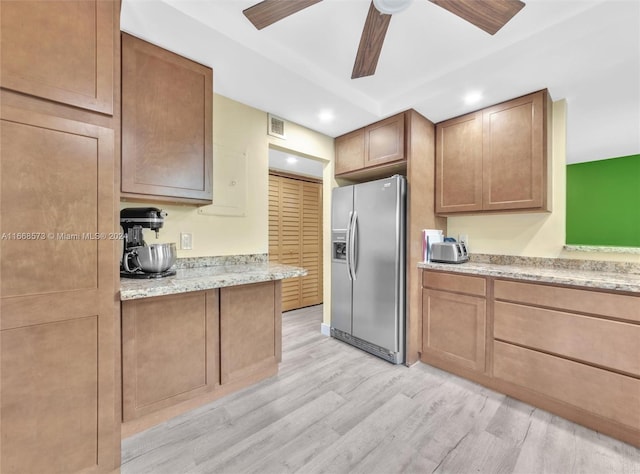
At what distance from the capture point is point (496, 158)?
7.50 feet

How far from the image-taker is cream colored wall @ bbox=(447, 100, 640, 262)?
2.19 meters

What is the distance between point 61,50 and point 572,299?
302 cm

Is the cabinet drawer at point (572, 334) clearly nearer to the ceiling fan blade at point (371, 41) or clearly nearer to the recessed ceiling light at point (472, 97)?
the recessed ceiling light at point (472, 97)

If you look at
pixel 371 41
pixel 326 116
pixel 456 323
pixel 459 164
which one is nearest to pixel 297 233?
pixel 326 116

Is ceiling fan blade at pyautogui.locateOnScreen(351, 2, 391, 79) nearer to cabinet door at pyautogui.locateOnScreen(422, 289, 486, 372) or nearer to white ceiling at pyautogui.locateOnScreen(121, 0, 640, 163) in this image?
white ceiling at pyautogui.locateOnScreen(121, 0, 640, 163)

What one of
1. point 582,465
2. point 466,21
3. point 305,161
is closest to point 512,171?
point 466,21

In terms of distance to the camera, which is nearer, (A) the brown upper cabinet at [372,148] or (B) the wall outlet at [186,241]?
(B) the wall outlet at [186,241]

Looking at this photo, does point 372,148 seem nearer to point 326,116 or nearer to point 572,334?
point 326,116

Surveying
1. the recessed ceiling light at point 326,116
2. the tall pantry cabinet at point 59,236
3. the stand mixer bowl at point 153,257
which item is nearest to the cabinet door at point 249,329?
the stand mixer bowl at point 153,257

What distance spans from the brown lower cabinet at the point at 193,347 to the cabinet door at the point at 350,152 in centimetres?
159

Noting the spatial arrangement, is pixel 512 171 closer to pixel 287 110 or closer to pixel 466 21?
pixel 466 21

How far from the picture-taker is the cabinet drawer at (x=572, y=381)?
1530 mm

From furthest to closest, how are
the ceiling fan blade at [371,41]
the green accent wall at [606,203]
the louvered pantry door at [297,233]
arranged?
the louvered pantry door at [297,233] → the green accent wall at [606,203] → the ceiling fan blade at [371,41]

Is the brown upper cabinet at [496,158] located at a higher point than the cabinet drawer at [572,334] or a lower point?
higher
